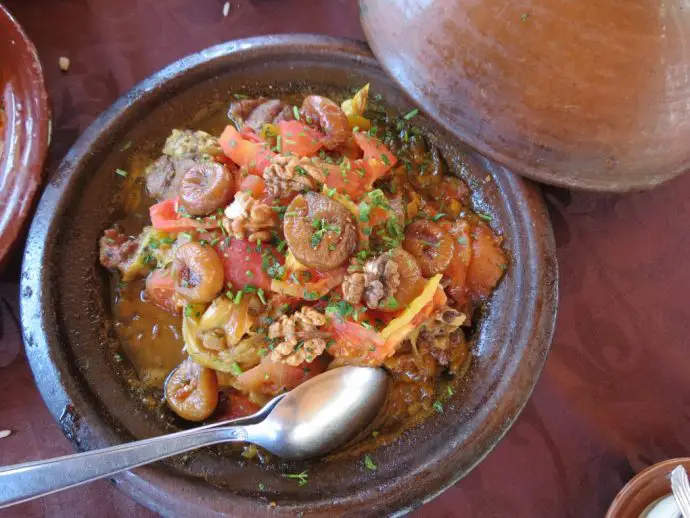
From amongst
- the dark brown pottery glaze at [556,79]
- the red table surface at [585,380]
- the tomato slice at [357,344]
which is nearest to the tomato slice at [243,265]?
the tomato slice at [357,344]

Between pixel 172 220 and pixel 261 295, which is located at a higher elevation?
pixel 172 220

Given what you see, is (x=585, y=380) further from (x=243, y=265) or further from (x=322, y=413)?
(x=243, y=265)

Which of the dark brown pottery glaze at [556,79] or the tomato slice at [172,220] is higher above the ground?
the dark brown pottery glaze at [556,79]

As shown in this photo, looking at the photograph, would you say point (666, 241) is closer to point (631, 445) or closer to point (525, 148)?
point (631, 445)

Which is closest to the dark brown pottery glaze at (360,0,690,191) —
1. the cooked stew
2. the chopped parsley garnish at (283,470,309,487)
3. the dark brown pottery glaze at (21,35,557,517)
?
the dark brown pottery glaze at (21,35,557,517)

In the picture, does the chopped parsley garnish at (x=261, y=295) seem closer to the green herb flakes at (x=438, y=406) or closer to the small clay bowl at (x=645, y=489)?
the green herb flakes at (x=438, y=406)

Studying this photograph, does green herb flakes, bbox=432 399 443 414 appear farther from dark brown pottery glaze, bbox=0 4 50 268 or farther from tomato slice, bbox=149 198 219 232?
dark brown pottery glaze, bbox=0 4 50 268

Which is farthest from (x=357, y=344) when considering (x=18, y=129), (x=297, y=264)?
(x=18, y=129)
